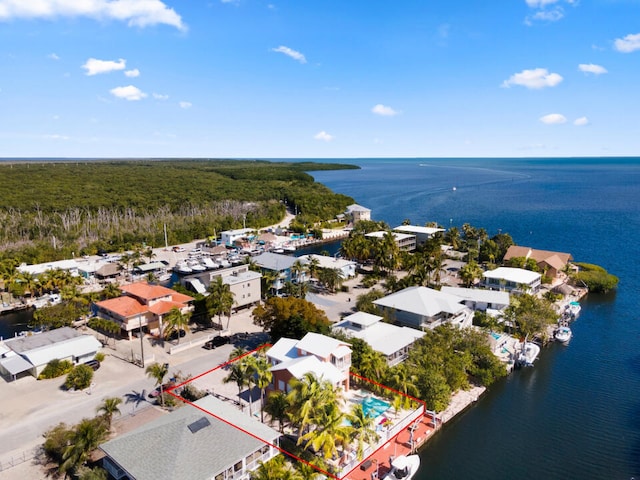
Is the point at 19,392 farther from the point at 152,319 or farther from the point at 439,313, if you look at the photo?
the point at 439,313

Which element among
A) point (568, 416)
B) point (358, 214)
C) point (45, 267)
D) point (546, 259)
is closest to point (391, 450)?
point (568, 416)

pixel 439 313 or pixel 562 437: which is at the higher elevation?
pixel 439 313

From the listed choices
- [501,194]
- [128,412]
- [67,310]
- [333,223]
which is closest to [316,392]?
[128,412]

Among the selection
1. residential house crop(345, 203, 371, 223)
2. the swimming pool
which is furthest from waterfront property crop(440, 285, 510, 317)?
residential house crop(345, 203, 371, 223)

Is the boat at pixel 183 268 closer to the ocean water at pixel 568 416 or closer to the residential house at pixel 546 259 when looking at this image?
the ocean water at pixel 568 416

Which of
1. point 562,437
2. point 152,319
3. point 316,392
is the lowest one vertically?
point 562,437

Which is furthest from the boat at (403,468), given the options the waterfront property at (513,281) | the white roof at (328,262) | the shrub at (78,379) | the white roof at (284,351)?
the white roof at (328,262)
